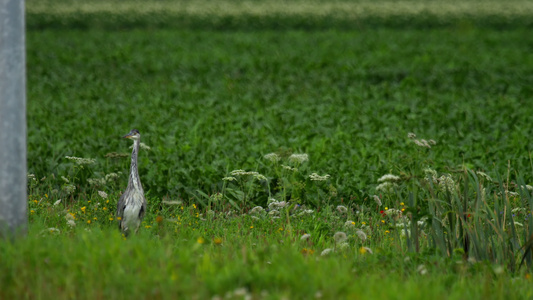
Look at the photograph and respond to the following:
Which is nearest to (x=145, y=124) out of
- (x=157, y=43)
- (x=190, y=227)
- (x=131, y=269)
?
(x=190, y=227)

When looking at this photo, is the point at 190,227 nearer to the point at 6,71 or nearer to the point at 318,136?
the point at 6,71

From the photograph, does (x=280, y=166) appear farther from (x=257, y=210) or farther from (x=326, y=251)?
(x=326, y=251)

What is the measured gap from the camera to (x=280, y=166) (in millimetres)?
8625

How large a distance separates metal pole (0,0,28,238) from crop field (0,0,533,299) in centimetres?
28

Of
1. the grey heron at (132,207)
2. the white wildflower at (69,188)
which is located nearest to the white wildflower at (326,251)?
the grey heron at (132,207)

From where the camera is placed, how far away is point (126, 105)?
537 inches

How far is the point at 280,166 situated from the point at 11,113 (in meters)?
4.03

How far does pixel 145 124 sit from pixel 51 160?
2.89m

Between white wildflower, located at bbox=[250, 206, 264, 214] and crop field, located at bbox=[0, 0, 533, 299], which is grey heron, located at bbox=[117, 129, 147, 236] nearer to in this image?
crop field, located at bbox=[0, 0, 533, 299]

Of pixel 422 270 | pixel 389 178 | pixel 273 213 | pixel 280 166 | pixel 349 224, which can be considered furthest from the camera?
pixel 280 166

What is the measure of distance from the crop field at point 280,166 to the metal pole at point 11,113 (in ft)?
0.92

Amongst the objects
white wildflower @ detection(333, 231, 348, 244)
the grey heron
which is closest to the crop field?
white wildflower @ detection(333, 231, 348, 244)

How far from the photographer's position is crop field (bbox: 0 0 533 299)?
182 inches

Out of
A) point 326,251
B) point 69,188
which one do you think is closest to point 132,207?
point 69,188
